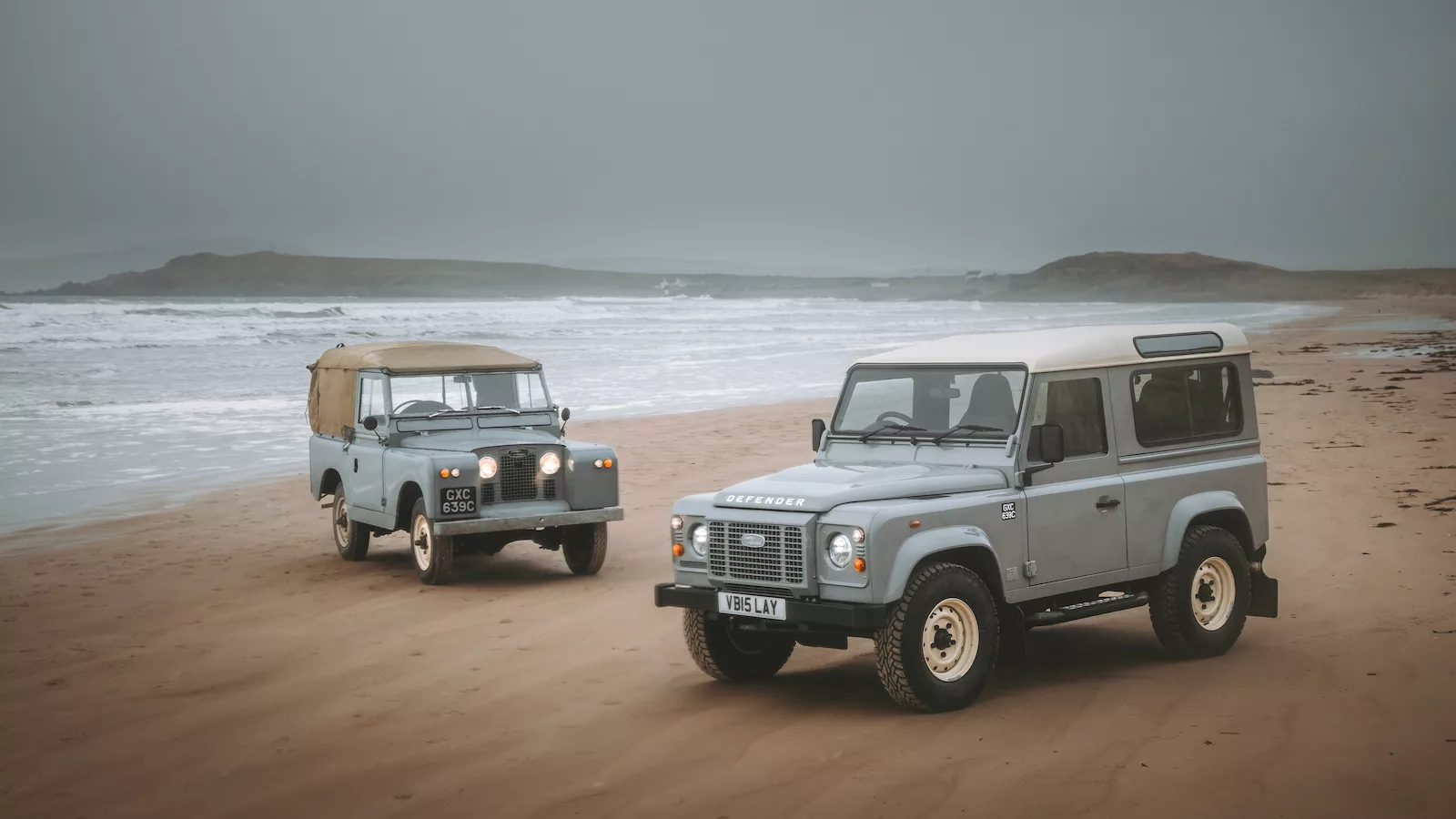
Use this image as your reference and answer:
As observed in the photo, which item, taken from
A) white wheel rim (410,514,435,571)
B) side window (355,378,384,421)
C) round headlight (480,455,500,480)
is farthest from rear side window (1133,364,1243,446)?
side window (355,378,384,421)

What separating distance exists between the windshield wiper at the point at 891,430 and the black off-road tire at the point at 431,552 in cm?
456

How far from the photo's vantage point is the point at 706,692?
8.13 m

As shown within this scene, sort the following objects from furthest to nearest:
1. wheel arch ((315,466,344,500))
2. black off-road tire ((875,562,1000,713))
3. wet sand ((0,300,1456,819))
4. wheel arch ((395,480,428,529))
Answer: wheel arch ((315,466,344,500)) < wheel arch ((395,480,428,529)) < black off-road tire ((875,562,1000,713)) < wet sand ((0,300,1456,819))

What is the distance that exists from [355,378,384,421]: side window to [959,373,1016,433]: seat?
6.52 metres

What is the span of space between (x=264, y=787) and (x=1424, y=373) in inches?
1092

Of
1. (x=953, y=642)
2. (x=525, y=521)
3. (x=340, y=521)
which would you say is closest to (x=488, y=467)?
(x=525, y=521)

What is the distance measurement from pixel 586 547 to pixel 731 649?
14.1 ft

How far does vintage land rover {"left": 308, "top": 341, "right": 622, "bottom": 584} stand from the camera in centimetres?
1180

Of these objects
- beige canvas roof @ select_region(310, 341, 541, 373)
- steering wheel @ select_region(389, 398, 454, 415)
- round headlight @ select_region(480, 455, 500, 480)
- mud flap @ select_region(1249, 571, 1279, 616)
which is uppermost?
beige canvas roof @ select_region(310, 341, 541, 373)

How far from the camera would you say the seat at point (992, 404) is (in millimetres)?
8055

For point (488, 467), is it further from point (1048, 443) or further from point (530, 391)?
point (1048, 443)

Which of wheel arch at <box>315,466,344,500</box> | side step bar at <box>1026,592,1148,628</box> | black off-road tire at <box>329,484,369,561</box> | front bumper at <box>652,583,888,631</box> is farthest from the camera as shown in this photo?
wheel arch at <box>315,466,344,500</box>

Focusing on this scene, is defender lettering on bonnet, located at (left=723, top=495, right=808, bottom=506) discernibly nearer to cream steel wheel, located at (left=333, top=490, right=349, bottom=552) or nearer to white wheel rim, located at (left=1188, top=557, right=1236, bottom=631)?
white wheel rim, located at (left=1188, top=557, right=1236, bottom=631)

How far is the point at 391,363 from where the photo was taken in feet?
42.3
